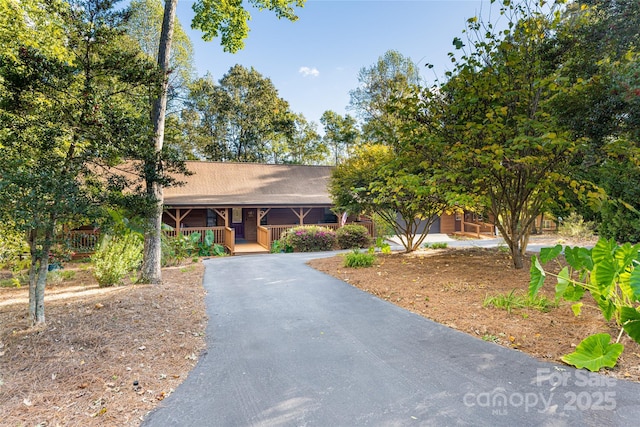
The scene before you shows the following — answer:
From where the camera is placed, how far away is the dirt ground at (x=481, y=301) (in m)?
3.55

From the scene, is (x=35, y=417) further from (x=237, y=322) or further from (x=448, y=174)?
(x=448, y=174)

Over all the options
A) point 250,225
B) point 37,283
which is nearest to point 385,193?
point 37,283

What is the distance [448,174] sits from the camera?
20.9ft

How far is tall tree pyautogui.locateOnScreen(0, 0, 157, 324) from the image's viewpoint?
352 centimetres

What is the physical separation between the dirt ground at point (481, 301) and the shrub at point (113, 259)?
15.3ft

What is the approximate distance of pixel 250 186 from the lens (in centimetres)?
1783

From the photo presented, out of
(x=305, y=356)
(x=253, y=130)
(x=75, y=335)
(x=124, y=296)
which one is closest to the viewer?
(x=305, y=356)

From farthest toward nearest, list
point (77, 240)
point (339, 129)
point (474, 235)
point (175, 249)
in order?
point (339, 129) < point (474, 235) < point (175, 249) < point (77, 240)

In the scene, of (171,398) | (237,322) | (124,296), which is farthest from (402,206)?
(171,398)

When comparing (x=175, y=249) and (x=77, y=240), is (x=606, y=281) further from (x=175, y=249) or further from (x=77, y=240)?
(x=175, y=249)

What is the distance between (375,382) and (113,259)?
650 cm

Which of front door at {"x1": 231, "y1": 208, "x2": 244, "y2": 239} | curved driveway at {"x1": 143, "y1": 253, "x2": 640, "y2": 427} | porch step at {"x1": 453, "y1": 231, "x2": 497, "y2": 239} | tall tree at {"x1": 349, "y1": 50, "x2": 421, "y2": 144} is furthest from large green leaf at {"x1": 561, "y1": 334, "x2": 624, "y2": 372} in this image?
tall tree at {"x1": 349, "y1": 50, "x2": 421, "y2": 144}

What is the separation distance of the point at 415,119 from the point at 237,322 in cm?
557

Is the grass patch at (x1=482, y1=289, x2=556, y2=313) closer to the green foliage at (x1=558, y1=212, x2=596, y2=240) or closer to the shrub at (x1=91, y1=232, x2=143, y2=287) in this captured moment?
the shrub at (x1=91, y1=232, x2=143, y2=287)
